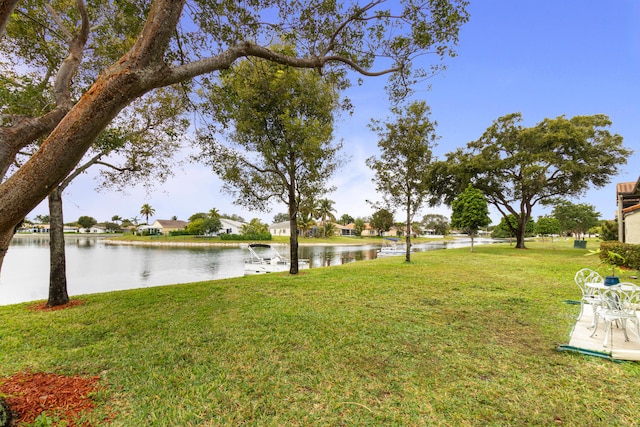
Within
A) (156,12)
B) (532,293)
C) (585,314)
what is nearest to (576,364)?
(585,314)

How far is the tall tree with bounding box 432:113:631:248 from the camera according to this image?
2022 centimetres

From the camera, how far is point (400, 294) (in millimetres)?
7082

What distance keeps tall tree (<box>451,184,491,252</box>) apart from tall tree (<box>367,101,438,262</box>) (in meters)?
9.79

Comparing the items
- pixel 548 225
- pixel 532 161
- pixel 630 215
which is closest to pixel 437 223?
pixel 548 225

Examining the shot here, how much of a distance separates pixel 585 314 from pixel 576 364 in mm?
2751

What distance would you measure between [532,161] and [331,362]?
24.8m

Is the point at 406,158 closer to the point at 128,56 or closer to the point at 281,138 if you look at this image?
the point at 281,138

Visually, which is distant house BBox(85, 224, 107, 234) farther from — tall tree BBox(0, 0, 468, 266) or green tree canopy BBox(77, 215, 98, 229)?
tall tree BBox(0, 0, 468, 266)

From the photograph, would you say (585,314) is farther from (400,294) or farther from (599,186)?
(599,186)

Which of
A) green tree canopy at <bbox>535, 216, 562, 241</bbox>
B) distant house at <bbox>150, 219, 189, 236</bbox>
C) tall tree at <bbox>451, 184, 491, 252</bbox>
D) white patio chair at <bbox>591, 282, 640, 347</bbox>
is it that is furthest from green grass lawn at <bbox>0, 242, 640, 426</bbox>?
distant house at <bbox>150, 219, 189, 236</bbox>

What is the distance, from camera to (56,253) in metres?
7.01

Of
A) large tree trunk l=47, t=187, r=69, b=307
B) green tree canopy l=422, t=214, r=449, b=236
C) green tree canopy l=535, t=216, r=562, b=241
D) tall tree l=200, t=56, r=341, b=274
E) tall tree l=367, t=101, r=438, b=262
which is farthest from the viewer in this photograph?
green tree canopy l=422, t=214, r=449, b=236

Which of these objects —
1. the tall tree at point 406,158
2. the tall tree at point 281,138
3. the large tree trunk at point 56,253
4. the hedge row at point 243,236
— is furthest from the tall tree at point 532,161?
the hedge row at point 243,236

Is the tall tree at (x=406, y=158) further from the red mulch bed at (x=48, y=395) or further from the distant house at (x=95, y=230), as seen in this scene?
the distant house at (x=95, y=230)
